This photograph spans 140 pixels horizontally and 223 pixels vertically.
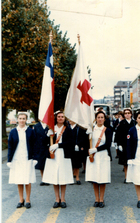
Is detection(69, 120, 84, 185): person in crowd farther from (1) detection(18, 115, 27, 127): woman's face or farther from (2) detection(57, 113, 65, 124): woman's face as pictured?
(1) detection(18, 115, 27, 127): woman's face

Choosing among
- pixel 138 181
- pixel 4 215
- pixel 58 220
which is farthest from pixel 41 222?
pixel 138 181

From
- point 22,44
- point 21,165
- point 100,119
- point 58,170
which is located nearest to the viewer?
point 21,165

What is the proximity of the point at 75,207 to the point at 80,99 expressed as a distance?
212 centimetres

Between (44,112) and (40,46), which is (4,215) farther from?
(40,46)

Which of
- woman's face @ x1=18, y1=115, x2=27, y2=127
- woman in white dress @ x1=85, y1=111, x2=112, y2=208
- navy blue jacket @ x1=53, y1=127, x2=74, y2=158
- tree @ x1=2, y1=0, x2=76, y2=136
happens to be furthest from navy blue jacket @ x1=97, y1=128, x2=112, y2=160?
tree @ x1=2, y1=0, x2=76, y2=136

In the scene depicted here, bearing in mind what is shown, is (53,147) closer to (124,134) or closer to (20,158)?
(20,158)

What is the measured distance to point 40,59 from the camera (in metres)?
18.9

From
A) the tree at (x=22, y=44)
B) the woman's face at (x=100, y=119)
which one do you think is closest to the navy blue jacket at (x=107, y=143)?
the woman's face at (x=100, y=119)

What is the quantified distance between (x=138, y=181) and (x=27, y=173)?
6.97 feet

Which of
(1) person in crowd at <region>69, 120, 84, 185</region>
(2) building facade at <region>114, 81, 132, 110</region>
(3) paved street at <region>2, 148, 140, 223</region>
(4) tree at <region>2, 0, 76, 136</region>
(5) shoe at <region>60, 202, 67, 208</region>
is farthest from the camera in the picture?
(2) building facade at <region>114, 81, 132, 110</region>

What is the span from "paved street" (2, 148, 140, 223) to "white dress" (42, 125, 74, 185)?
1.78 ft

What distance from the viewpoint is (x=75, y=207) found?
18.8 ft

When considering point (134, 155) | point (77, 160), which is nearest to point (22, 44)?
point (77, 160)

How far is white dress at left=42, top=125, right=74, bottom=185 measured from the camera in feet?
18.5
